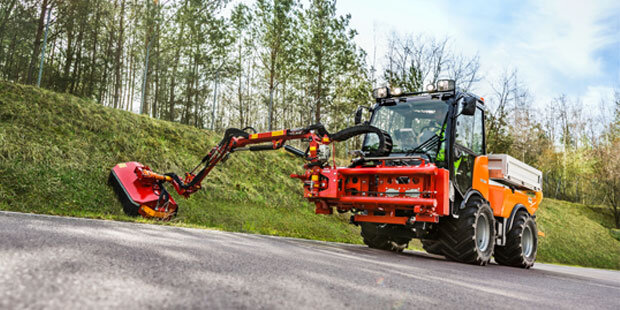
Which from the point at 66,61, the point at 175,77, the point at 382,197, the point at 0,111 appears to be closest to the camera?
the point at 382,197

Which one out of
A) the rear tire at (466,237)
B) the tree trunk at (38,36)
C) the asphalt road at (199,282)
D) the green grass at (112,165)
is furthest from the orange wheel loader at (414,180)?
the tree trunk at (38,36)

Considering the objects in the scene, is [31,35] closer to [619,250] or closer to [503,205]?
[503,205]

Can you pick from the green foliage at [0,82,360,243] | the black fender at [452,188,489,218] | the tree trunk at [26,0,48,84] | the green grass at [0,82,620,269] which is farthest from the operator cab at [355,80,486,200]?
the tree trunk at [26,0,48,84]

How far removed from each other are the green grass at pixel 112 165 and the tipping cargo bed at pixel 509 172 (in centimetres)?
503

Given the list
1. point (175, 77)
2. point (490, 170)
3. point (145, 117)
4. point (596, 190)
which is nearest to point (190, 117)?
point (175, 77)

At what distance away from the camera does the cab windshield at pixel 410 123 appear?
730 cm

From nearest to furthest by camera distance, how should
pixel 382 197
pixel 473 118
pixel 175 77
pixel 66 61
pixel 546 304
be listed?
pixel 546 304, pixel 382 197, pixel 473 118, pixel 66 61, pixel 175 77

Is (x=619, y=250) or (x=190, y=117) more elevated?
(x=190, y=117)

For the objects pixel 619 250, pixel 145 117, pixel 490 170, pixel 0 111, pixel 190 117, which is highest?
pixel 190 117

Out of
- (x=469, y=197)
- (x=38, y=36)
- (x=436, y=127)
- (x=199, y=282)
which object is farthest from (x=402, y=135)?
(x=38, y=36)

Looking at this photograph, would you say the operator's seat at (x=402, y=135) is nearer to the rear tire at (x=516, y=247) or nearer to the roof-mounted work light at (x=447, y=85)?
the roof-mounted work light at (x=447, y=85)

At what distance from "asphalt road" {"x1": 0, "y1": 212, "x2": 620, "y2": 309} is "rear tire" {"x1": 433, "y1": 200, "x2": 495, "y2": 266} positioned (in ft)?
7.35

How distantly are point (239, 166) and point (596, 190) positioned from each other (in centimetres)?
4296

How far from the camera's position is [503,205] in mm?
8070
